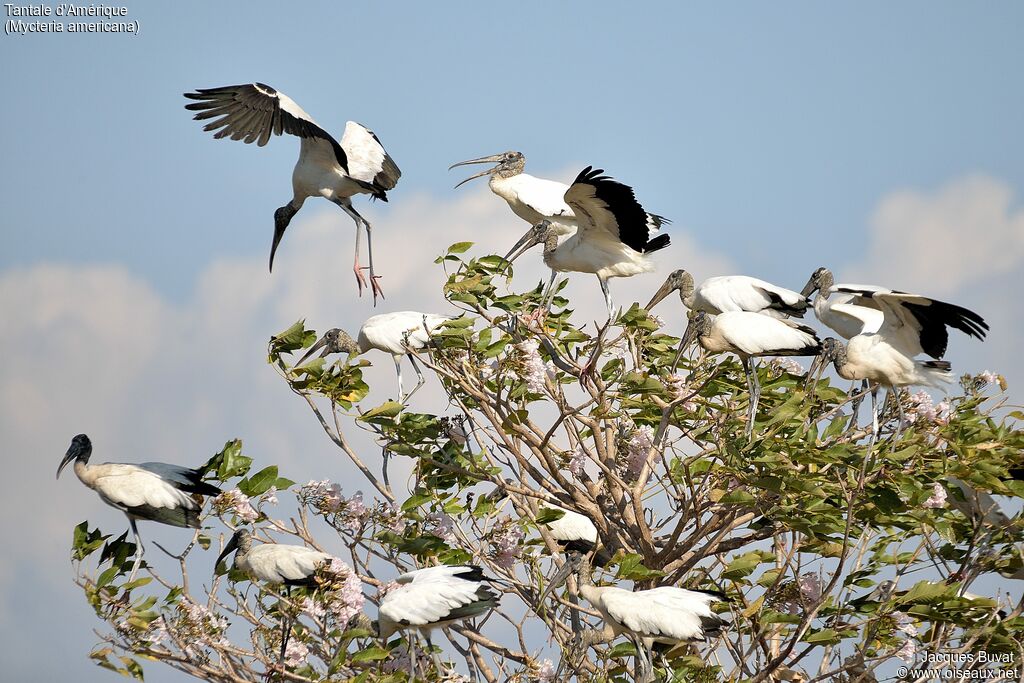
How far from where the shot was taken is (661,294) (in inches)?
374

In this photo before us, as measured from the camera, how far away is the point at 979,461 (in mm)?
6906

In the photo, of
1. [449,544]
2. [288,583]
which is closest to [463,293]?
[449,544]

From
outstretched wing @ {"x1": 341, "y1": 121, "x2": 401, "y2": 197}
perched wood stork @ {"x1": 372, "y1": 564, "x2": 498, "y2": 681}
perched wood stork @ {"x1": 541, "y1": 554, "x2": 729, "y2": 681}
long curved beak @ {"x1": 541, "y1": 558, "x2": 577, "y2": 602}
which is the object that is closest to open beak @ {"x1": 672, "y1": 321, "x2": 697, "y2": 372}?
long curved beak @ {"x1": 541, "y1": 558, "x2": 577, "y2": 602}

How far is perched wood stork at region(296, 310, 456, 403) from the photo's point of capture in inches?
344

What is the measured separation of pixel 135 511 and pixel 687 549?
3.57m

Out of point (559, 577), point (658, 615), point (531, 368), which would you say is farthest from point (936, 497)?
point (531, 368)

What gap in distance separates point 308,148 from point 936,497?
5971mm

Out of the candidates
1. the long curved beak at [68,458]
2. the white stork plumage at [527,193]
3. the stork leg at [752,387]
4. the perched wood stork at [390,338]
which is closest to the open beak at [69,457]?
the long curved beak at [68,458]

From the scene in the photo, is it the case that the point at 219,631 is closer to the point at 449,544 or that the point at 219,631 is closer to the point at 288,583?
the point at 288,583

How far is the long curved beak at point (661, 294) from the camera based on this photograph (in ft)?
31.0

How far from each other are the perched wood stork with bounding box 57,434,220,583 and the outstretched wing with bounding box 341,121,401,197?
361cm

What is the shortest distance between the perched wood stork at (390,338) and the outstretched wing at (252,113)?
1.62 m

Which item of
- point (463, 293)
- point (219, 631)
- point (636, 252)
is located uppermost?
point (636, 252)

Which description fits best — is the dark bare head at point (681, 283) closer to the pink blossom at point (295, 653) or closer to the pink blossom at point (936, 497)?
the pink blossom at point (936, 497)
